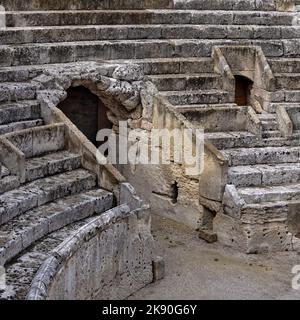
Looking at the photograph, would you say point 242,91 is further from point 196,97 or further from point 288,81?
point 196,97

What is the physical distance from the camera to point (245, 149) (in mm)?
15430

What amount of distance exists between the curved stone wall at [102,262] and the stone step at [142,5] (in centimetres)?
617

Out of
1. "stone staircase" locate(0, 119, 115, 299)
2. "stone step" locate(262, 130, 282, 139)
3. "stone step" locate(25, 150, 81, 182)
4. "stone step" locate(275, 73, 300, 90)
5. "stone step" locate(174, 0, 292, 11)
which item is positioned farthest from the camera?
"stone step" locate(174, 0, 292, 11)

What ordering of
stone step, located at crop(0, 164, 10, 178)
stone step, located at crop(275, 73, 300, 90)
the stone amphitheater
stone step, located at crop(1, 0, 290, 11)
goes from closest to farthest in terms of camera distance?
the stone amphitheater → stone step, located at crop(0, 164, 10, 178) → stone step, located at crop(1, 0, 290, 11) → stone step, located at crop(275, 73, 300, 90)

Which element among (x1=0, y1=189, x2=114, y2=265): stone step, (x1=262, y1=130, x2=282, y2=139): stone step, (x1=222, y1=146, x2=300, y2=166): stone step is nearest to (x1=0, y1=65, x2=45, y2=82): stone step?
(x1=0, y1=189, x2=114, y2=265): stone step

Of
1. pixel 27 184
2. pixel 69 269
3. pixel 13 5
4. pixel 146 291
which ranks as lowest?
pixel 146 291

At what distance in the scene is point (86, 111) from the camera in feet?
56.3

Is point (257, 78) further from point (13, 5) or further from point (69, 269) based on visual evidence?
point (69, 269)

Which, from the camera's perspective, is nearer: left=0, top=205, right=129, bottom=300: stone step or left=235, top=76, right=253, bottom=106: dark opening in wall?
left=0, top=205, right=129, bottom=300: stone step

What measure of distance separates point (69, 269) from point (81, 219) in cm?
224

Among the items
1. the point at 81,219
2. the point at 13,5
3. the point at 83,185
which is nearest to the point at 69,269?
the point at 81,219

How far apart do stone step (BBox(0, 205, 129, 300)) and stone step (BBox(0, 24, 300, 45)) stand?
198 inches

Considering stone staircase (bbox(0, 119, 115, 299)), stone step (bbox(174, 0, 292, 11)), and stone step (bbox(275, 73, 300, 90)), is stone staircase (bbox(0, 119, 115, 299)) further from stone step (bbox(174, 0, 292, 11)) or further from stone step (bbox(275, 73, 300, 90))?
stone step (bbox(174, 0, 292, 11))

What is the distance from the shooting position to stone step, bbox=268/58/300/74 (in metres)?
17.5
